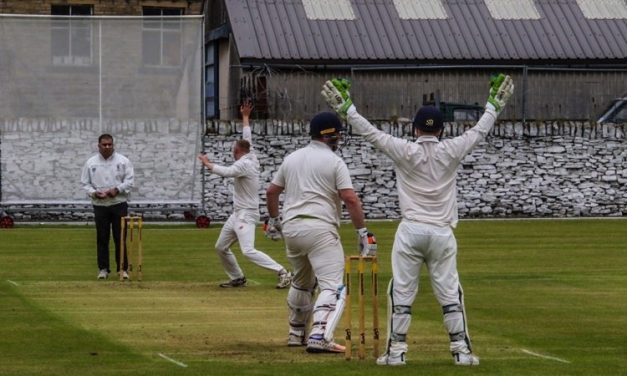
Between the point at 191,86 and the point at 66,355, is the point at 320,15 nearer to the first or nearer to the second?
the point at 191,86

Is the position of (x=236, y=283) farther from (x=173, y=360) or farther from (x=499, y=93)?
(x=499, y=93)

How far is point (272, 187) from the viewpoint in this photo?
48.0 ft

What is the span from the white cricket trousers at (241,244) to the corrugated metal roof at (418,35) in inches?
820

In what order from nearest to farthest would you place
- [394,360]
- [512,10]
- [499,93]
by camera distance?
1. [394,360]
2. [499,93]
3. [512,10]

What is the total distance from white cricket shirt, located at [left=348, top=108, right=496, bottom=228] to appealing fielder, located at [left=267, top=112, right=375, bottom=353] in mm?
821

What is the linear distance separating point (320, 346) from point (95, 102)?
24570 mm

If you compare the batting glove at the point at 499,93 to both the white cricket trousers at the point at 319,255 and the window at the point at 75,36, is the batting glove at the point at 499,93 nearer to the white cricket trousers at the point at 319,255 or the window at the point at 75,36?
the white cricket trousers at the point at 319,255

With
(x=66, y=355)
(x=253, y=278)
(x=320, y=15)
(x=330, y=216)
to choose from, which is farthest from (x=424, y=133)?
(x=320, y=15)

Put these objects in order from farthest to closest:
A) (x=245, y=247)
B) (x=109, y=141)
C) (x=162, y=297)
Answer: (x=109, y=141)
(x=245, y=247)
(x=162, y=297)

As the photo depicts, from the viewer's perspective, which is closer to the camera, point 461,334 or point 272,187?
point 461,334

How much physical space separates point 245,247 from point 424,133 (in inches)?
303

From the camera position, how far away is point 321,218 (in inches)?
551

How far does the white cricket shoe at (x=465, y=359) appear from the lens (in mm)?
12953

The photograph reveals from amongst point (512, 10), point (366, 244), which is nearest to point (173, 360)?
point (366, 244)
